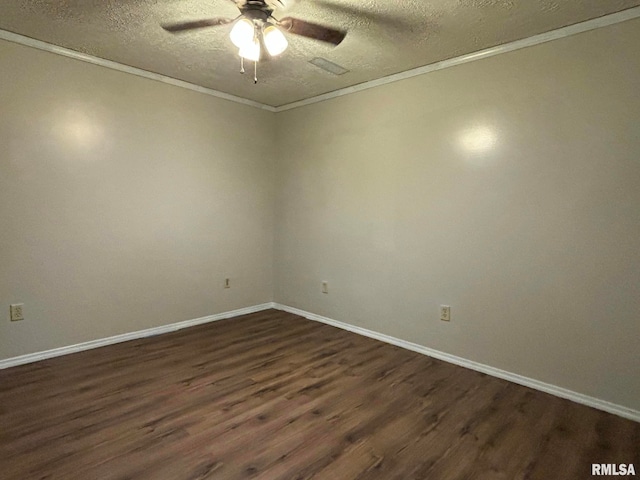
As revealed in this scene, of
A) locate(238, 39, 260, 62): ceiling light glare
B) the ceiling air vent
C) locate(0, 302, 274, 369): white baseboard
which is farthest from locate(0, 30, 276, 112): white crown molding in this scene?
locate(0, 302, 274, 369): white baseboard

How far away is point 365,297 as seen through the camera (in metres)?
3.66

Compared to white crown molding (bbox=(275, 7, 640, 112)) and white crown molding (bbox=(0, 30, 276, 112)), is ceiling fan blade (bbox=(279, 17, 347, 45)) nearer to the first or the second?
white crown molding (bbox=(275, 7, 640, 112))

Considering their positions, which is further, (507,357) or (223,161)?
(223,161)

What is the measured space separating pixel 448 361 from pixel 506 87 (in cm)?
213

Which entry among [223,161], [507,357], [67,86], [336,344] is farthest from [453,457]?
[67,86]

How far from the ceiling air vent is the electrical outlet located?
2.93m

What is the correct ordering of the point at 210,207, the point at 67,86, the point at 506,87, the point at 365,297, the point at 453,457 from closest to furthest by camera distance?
the point at 453,457
the point at 506,87
the point at 67,86
the point at 365,297
the point at 210,207

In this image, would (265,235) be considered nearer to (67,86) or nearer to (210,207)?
(210,207)

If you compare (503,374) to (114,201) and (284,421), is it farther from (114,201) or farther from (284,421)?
(114,201)

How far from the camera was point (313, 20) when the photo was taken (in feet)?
7.88

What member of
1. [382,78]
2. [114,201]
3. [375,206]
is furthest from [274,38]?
[114,201]

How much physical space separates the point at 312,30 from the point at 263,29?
1.18ft

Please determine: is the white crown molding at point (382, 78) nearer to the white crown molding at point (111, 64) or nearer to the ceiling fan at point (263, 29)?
the white crown molding at point (111, 64)

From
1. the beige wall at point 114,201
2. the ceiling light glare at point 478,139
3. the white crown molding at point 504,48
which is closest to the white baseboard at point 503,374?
the beige wall at point 114,201
